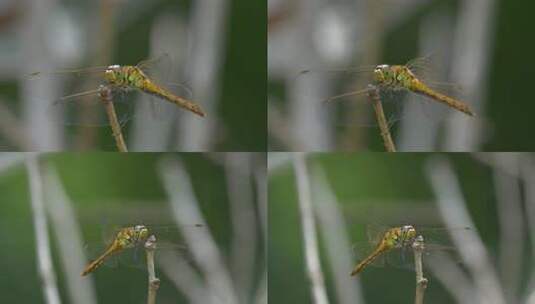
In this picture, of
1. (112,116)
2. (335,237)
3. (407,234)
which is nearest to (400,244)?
(407,234)

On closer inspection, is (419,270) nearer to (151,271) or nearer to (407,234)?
(407,234)

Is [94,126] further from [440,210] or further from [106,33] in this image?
[440,210]

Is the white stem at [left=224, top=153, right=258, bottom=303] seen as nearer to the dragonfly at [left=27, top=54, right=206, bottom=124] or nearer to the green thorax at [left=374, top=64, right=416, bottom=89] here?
the dragonfly at [left=27, top=54, right=206, bottom=124]

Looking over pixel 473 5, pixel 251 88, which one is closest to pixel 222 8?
pixel 251 88

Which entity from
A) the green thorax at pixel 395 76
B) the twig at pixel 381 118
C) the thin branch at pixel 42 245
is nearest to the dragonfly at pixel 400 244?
the twig at pixel 381 118

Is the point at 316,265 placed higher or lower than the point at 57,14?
lower

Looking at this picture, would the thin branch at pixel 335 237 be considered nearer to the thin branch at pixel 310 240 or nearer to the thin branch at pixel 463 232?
the thin branch at pixel 310 240

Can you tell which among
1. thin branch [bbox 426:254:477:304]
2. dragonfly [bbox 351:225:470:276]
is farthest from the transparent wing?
thin branch [bbox 426:254:477:304]
